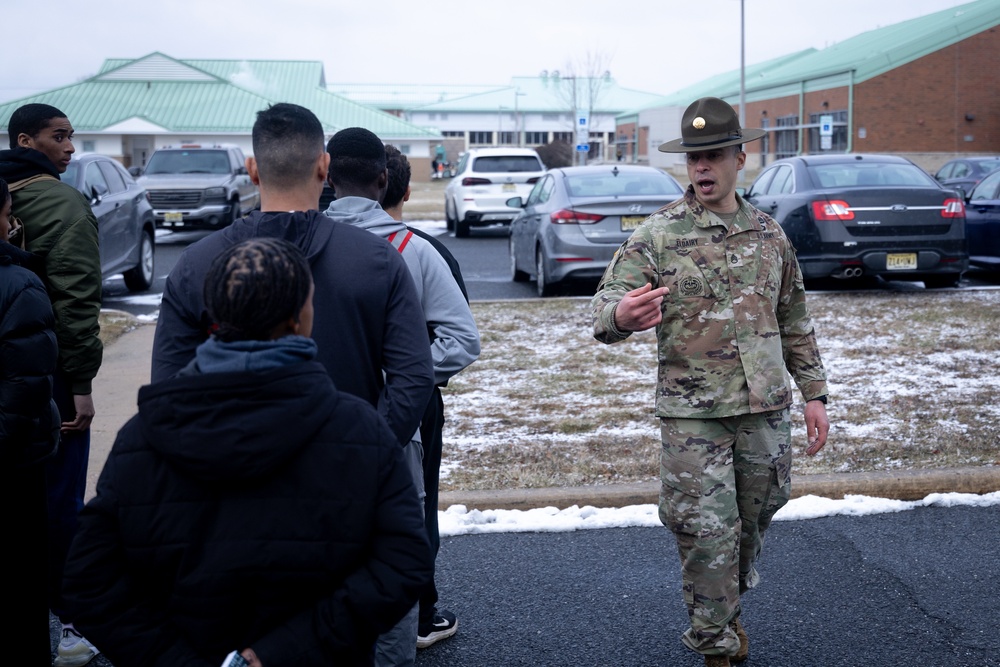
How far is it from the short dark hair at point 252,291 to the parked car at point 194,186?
61.3 ft

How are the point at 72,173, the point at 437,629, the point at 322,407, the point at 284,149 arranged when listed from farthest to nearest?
the point at 72,173 → the point at 437,629 → the point at 284,149 → the point at 322,407

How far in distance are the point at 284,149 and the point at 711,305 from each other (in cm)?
160

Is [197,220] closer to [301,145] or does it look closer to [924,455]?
[924,455]

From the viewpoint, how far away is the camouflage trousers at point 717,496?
144 inches

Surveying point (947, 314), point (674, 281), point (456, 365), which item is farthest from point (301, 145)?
point (947, 314)

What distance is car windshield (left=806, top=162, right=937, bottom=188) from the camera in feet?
39.3

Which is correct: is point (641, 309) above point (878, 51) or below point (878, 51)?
below

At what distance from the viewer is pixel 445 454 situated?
6.50m

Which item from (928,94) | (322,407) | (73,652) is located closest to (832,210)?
(73,652)

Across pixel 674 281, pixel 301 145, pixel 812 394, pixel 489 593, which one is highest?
pixel 301 145

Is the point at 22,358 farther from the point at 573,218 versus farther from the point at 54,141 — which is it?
the point at 573,218

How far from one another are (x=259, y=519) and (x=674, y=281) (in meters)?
2.03

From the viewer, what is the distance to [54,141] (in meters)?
4.63

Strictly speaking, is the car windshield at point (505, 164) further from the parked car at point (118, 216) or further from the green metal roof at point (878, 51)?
the green metal roof at point (878, 51)
